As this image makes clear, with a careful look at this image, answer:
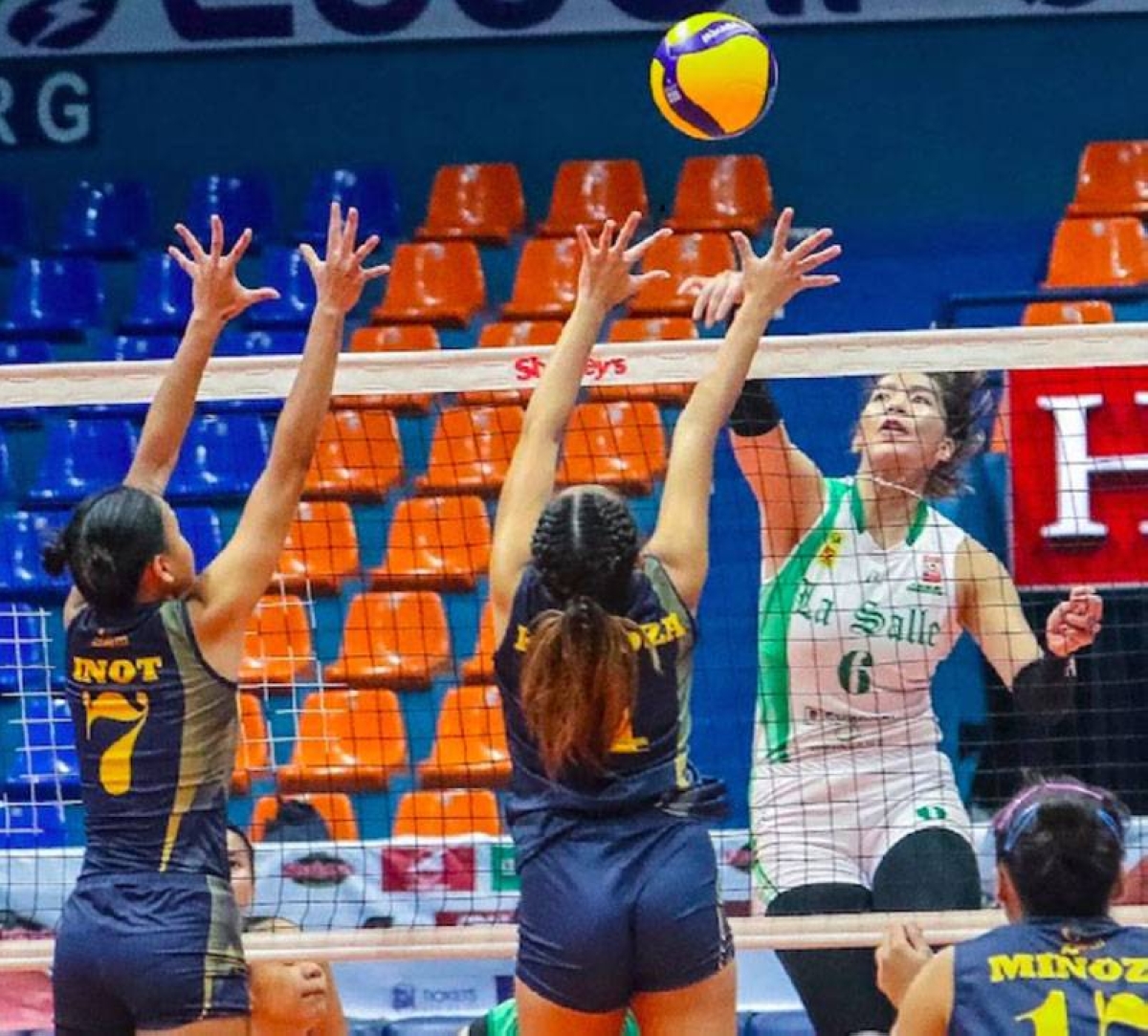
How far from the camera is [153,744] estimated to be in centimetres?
500

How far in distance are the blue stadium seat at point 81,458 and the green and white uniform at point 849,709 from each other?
5.64 m

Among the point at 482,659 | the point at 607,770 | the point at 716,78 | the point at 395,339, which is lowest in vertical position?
the point at 607,770

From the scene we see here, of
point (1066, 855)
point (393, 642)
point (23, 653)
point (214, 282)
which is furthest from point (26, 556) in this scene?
point (1066, 855)

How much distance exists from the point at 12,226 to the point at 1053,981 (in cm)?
1079

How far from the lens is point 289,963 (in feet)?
19.4

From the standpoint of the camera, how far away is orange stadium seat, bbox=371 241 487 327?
41.7ft

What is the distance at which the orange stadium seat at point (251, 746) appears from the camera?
838 centimetres

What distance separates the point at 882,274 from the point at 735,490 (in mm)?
2981

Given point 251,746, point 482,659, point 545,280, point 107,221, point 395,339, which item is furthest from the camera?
point 107,221

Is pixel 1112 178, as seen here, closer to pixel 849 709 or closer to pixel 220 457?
pixel 220 457

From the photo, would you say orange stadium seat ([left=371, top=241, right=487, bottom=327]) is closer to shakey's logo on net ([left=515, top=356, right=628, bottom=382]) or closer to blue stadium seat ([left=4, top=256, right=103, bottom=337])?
blue stadium seat ([left=4, top=256, right=103, bottom=337])

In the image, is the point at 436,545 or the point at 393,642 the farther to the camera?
the point at 436,545

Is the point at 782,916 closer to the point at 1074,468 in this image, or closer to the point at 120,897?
the point at 120,897

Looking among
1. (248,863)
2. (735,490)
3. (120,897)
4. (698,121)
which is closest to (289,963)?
(248,863)
